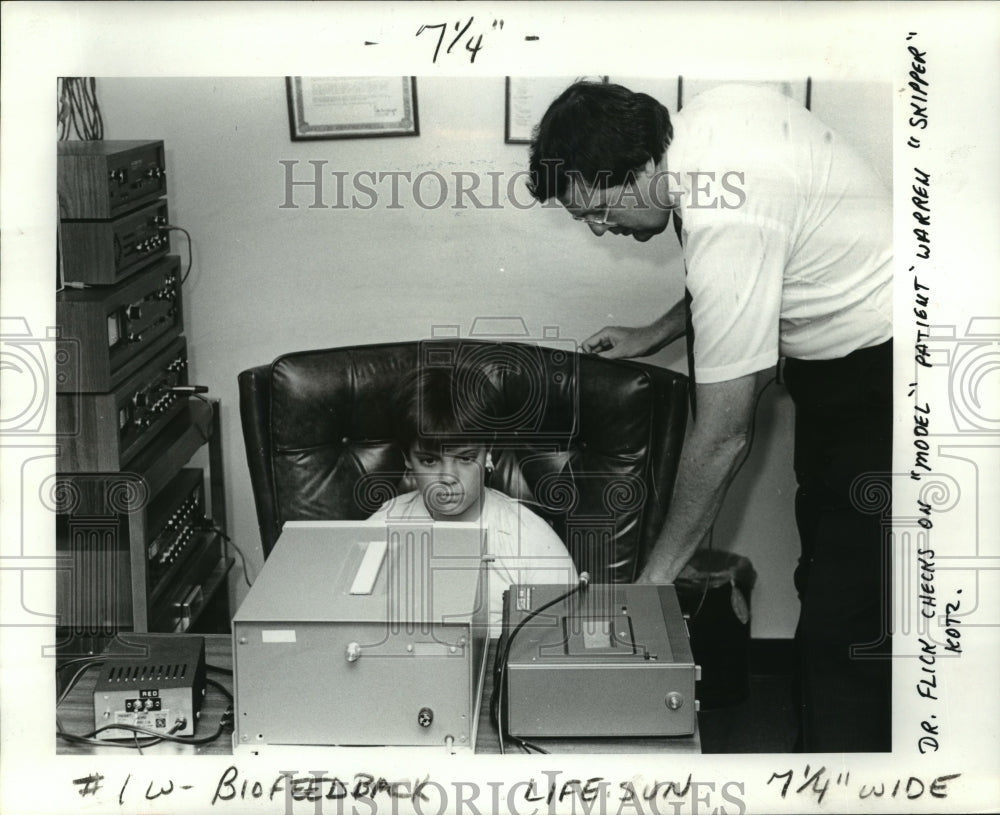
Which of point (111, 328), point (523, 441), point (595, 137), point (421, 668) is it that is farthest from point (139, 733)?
point (595, 137)

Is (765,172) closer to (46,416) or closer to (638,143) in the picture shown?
(638,143)

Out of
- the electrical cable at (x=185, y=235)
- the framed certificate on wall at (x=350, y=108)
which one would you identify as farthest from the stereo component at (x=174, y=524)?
the framed certificate on wall at (x=350, y=108)

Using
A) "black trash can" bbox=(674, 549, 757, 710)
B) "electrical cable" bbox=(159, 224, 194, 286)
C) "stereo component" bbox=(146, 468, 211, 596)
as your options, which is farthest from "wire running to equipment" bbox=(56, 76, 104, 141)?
"black trash can" bbox=(674, 549, 757, 710)

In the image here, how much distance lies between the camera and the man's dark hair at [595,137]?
1.48 m

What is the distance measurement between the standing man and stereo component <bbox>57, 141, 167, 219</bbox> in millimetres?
516

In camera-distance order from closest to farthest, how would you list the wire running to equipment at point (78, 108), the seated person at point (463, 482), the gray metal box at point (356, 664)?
the gray metal box at point (356, 664)
the wire running to equipment at point (78, 108)
the seated person at point (463, 482)

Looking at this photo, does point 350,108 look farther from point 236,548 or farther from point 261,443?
point 236,548

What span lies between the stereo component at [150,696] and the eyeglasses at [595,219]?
74 centimetres

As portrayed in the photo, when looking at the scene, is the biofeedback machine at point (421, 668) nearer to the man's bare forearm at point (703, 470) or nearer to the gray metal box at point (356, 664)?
the gray metal box at point (356, 664)

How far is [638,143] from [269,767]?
905 millimetres

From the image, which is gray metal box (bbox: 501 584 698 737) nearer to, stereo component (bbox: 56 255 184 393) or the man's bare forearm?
the man's bare forearm

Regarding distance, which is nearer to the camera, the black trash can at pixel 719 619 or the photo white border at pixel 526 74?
the photo white border at pixel 526 74

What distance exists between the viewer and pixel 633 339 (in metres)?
1.65

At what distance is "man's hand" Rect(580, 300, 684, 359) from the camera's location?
1.62 meters
